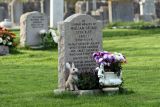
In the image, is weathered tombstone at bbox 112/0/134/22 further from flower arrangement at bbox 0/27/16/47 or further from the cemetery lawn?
flower arrangement at bbox 0/27/16/47

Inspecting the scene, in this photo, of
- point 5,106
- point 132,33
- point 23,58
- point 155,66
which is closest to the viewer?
point 5,106

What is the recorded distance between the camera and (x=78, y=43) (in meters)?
12.6

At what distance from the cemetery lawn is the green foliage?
0.29 meters

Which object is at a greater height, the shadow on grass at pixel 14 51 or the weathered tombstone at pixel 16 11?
the weathered tombstone at pixel 16 11

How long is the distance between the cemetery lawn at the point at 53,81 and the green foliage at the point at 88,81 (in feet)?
0.95

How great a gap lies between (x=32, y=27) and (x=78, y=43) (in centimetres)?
1320

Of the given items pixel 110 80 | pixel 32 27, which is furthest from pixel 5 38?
pixel 110 80

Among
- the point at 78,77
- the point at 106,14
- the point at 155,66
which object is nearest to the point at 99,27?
the point at 78,77

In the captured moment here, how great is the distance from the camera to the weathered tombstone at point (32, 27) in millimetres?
25516

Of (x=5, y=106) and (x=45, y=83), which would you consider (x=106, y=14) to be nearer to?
(x=45, y=83)

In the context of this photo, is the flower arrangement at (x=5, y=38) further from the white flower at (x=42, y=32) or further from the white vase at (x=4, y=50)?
the white flower at (x=42, y=32)

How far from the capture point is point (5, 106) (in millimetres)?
10961

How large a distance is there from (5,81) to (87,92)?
3.30 meters

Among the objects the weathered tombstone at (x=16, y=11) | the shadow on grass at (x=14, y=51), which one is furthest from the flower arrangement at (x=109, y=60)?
the weathered tombstone at (x=16, y=11)
